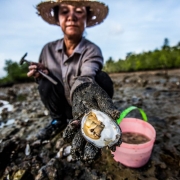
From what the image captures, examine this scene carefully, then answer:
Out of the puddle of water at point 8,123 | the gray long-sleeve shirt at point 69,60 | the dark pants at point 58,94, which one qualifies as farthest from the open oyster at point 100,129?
the puddle of water at point 8,123

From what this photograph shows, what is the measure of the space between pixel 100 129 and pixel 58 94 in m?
1.65

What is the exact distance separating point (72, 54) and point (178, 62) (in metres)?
13.8

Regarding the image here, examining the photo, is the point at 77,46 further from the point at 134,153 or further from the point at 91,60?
the point at 134,153

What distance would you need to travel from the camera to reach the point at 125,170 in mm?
1650

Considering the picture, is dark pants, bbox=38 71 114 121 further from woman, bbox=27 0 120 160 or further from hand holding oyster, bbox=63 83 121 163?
hand holding oyster, bbox=63 83 121 163

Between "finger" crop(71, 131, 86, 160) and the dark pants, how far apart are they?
1.38m

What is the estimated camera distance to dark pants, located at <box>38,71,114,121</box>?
2.50 metres

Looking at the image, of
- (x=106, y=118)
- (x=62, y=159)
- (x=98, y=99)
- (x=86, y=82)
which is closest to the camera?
(x=106, y=118)

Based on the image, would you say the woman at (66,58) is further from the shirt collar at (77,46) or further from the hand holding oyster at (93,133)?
the hand holding oyster at (93,133)

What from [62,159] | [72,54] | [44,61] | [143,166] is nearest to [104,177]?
[143,166]

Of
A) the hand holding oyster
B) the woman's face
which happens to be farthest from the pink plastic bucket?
the woman's face

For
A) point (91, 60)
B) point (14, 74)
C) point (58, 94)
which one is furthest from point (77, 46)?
point (14, 74)

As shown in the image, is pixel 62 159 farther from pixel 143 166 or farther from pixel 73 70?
pixel 73 70

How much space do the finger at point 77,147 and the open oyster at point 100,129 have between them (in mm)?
47
